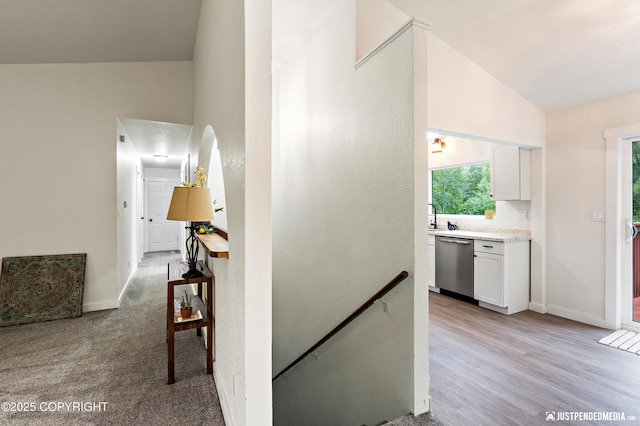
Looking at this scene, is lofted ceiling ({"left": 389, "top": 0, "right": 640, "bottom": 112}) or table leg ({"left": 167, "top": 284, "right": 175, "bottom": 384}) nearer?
table leg ({"left": 167, "top": 284, "right": 175, "bottom": 384})

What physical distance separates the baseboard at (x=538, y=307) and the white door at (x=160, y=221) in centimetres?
814

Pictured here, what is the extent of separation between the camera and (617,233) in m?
3.25

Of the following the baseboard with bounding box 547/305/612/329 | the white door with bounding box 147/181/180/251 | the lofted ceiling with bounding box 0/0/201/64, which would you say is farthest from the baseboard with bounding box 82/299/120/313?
the baseboard with bounding box 547/305/612/329

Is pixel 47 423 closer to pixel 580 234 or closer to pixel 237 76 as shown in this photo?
pixel 237 76

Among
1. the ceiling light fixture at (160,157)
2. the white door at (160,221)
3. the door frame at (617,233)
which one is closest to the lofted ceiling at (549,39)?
the door frame at (617,233)

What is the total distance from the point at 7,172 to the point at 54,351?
81.8 inches

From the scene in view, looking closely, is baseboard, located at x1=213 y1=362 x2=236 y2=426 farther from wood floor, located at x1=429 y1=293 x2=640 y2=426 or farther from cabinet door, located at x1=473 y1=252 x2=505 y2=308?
cabinet door, located at x1=473 y1=252 x2=505 y2=308

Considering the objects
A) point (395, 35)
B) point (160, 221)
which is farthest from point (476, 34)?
point (160, 221)

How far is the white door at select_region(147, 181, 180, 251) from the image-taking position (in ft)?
27.7

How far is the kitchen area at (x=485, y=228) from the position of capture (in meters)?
3.79

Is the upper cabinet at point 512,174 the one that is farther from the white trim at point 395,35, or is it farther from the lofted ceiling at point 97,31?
the lofted ceiling at point 97,31

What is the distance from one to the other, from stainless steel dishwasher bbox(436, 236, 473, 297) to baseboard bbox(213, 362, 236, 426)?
3406mm

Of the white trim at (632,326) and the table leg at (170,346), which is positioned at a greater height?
the table leg at (170,346)

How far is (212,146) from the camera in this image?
2.88m
